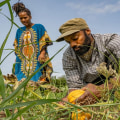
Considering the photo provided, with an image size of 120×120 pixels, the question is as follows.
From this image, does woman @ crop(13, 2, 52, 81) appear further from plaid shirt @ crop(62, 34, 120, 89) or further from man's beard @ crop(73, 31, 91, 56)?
man's beard @ crop(73, 31, 91, 56)

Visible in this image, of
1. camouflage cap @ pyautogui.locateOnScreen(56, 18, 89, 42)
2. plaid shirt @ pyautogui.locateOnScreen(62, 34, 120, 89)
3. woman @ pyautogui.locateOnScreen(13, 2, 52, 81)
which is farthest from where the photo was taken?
woman @ pyautogui.locateOnScreen(13, 2, 52, 81)

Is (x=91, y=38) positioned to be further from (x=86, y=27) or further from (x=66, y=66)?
(x=66, y=66)

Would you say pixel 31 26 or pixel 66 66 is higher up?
pixel 31 26

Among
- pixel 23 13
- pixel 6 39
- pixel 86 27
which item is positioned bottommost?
pixel 6 39

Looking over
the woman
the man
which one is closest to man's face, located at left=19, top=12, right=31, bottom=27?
the woman

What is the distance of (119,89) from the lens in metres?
0.96

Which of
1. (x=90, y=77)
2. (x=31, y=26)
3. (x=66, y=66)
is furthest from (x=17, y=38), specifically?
(x=90, y=77)

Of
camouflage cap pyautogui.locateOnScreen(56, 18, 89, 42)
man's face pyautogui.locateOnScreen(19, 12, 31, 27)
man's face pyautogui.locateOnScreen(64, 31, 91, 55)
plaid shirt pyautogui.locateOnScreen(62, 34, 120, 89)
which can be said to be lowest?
plaid shirt pyautogui.locateOnScreen(62, 34, 120, 89)

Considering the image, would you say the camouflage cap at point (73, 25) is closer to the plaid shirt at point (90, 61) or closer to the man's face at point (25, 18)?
the plaid shirt at point (90, 61)

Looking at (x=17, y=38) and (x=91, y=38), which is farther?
(x=17, y=38)

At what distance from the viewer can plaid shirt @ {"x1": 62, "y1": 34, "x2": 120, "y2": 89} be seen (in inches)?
91.1

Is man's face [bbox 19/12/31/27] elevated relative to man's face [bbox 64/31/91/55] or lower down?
elevated

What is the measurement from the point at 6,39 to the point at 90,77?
2101mm

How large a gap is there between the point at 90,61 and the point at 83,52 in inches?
5.8
